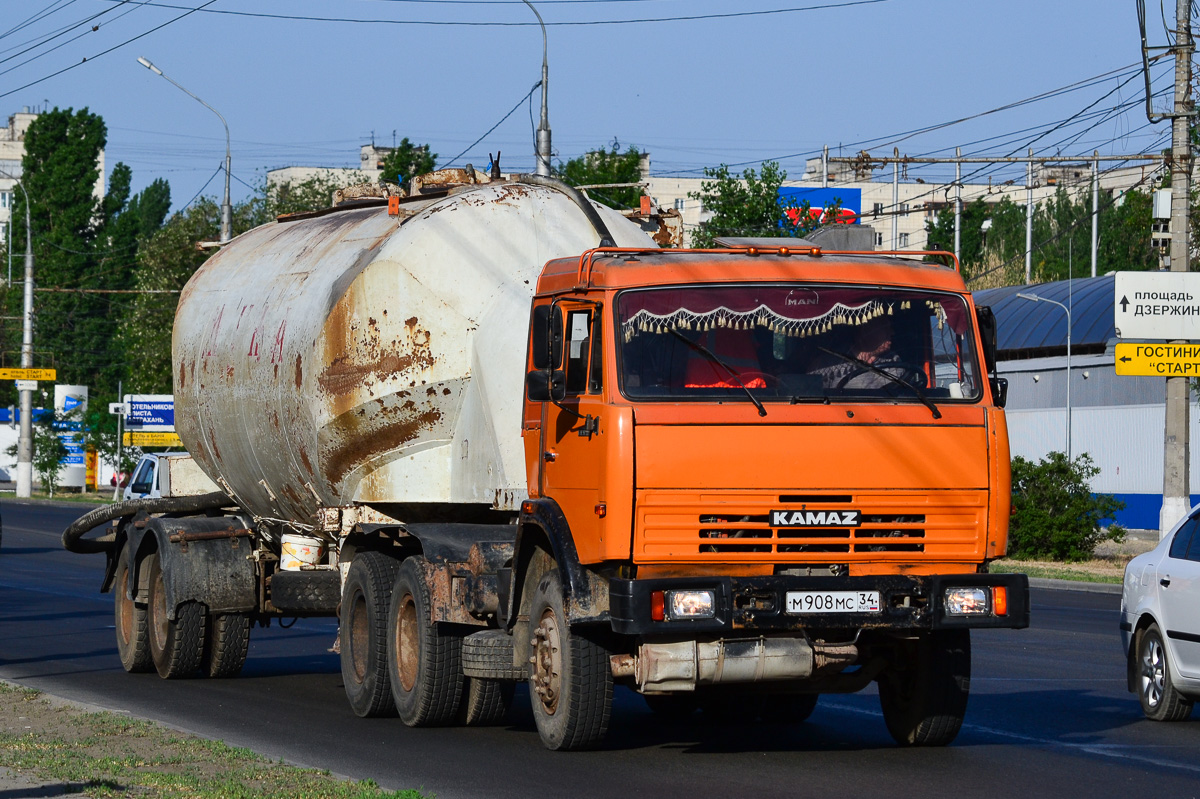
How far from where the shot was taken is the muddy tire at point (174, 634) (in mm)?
13938

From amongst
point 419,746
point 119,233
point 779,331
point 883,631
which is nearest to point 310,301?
point 419,746

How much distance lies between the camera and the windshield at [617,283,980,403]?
29.0 ft

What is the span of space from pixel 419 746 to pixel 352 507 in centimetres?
244

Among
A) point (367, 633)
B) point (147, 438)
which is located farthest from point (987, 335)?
point (147, 438)

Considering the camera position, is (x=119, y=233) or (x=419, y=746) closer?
(x=419, y=746)

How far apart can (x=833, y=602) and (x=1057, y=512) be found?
25766 millimetres

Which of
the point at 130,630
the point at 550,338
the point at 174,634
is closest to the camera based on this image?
the point at 550,338

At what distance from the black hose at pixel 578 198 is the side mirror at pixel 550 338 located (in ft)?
8.03

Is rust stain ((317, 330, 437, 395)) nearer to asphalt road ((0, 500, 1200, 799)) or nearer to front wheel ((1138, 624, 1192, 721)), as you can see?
asphalt road ((0, 500, 1200, 799))

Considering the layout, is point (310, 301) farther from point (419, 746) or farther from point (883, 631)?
point (883, 631)

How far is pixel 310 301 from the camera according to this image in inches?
488

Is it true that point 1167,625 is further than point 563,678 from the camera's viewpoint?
Yes

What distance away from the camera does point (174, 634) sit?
45.9ft

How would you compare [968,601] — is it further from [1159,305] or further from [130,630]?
[1159,305]
